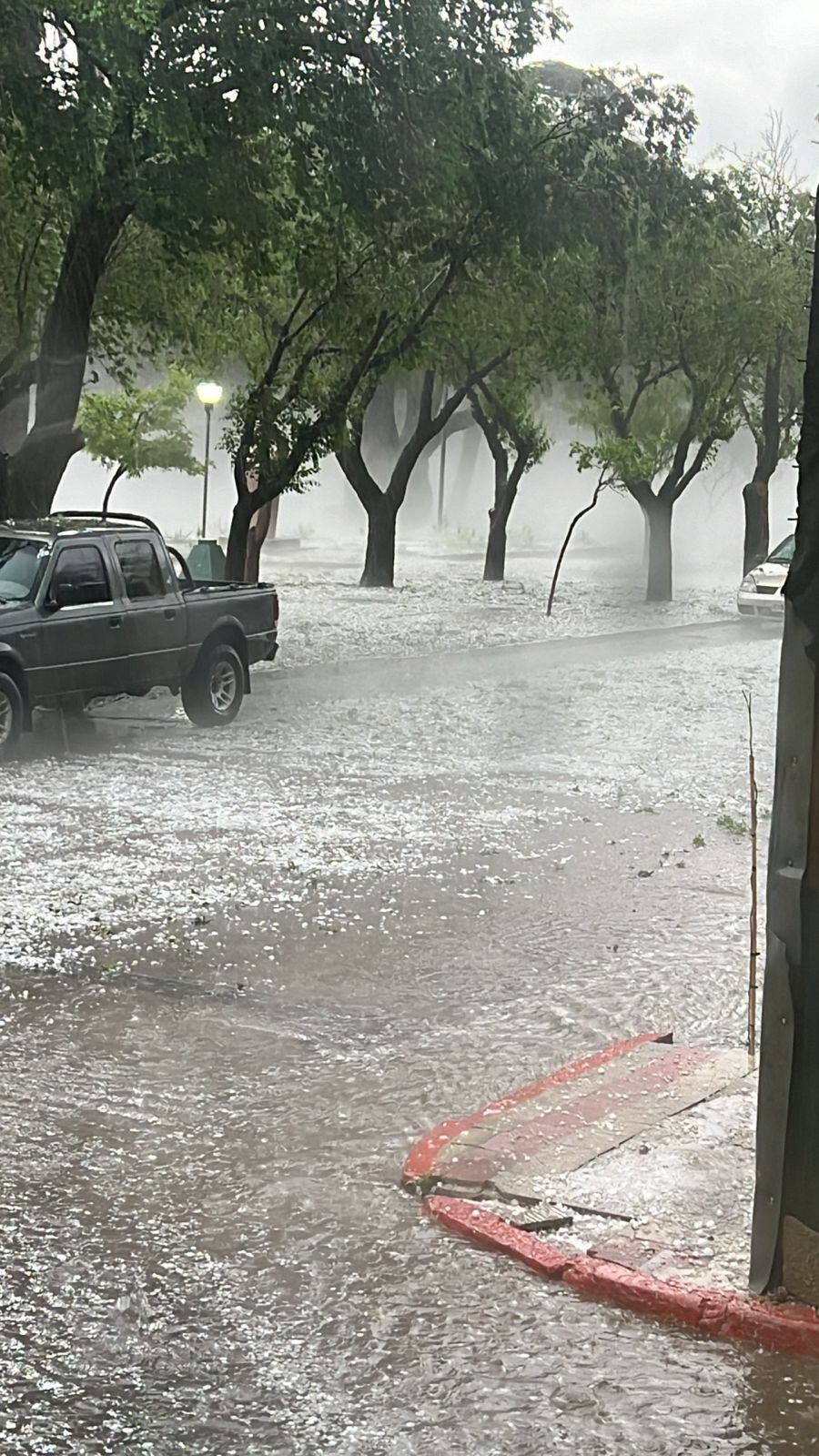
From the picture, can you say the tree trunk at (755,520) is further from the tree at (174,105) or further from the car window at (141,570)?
the car window at (141,570)

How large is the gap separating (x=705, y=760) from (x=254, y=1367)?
10.8m

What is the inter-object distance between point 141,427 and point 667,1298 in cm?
4997

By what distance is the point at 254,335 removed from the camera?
30.1m

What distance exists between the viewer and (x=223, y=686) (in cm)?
1605

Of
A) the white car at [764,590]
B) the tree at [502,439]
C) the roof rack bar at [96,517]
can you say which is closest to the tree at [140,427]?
the tree at [502,439]

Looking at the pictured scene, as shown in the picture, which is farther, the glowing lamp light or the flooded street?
the glowing lamp light

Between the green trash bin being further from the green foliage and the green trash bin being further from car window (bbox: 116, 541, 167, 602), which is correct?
car window (bbox: 116, 541, 167, 602)

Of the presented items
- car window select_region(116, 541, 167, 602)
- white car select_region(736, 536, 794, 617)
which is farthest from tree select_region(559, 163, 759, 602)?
car window select_region(116, 541, 167, 602)

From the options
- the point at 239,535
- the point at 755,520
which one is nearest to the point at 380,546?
the point at 755,520

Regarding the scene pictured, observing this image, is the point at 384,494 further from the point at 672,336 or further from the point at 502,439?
the point at 672,336

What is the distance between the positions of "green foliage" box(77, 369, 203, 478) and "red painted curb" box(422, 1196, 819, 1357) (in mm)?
38389

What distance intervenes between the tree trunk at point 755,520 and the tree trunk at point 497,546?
6172 millimetres

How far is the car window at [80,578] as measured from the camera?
1406 centimetres

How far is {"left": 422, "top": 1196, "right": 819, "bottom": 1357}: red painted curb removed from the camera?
4.47 metres
